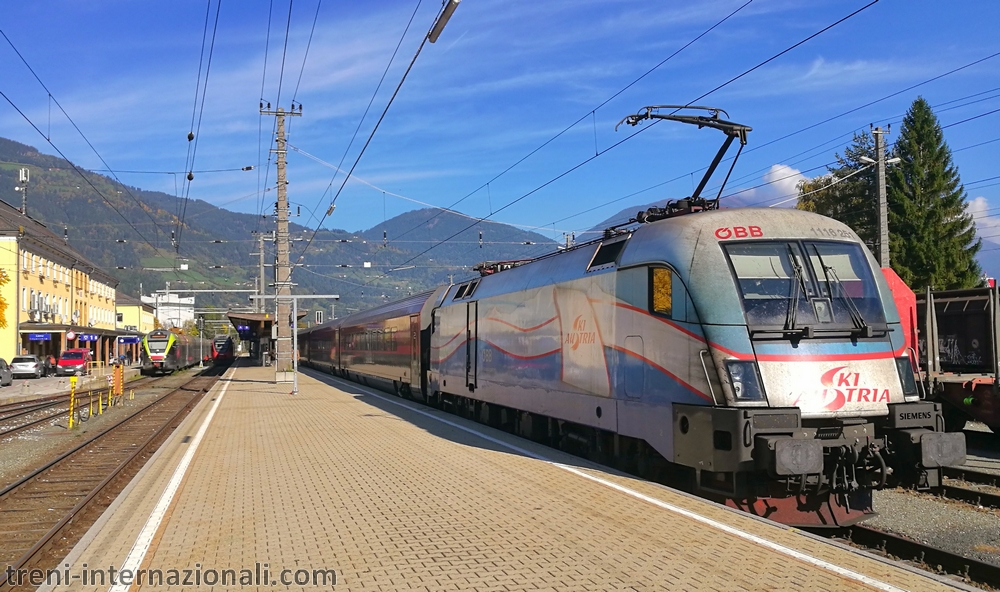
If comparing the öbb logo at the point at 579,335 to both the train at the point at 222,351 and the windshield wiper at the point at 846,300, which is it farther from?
the train at the point at 222,351

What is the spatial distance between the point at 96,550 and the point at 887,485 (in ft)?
25.9

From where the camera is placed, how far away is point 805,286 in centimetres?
924

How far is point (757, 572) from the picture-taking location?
642cm

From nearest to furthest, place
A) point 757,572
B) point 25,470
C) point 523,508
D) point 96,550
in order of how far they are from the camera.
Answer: point 757,572
point 96,550
point 523,508
point 25,470

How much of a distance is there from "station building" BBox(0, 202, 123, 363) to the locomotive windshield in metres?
45.7

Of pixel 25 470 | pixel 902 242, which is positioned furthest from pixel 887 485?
pixel 902 242

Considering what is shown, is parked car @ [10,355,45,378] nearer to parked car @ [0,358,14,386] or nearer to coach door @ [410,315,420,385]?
parked car @ [0,358,14,386]

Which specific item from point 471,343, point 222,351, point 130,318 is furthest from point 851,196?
point 130,318

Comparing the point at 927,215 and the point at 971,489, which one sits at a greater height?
the point at 927,215

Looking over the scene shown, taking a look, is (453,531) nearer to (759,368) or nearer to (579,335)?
(759,368)

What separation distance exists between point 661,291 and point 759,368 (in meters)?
1.55

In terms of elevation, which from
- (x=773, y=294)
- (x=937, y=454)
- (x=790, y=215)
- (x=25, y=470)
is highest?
(x=790, y=215)

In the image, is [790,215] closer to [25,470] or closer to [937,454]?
[937,454]

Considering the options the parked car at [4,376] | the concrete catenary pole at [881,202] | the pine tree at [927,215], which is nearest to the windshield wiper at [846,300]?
the concrete catenary pole at [881,202]
